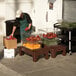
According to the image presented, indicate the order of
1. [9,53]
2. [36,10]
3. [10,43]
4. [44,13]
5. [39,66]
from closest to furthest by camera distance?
[39,66]
[10,43]
[9,53]
[44,13]
[36,10]

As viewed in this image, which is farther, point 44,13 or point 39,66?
point 44,13

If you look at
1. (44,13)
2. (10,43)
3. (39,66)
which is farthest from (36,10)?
(39,66)

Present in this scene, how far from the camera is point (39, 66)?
7.66 metres

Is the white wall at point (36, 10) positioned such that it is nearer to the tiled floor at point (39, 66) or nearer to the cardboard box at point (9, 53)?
the tiled floor at point (39, 66)

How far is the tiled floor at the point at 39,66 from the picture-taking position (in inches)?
277

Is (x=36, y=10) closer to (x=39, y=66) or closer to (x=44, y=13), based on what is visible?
(x=44, y=13)

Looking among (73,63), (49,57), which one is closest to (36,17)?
(49,57)

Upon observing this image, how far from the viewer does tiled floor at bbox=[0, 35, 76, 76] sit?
277 inches

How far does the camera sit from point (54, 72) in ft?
23.4

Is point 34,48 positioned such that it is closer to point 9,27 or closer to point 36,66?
point 36,66

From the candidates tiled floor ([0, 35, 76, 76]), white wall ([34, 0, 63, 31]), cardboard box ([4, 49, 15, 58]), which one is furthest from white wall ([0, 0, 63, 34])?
cardboard box ([4, 49, 15, 58])

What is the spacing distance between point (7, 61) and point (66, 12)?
4123mm

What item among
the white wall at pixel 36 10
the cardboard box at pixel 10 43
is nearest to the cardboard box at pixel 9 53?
the cardboard box at pixel 10 43

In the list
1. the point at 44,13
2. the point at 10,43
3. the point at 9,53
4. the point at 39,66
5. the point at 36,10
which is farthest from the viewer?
the point at 36,10
